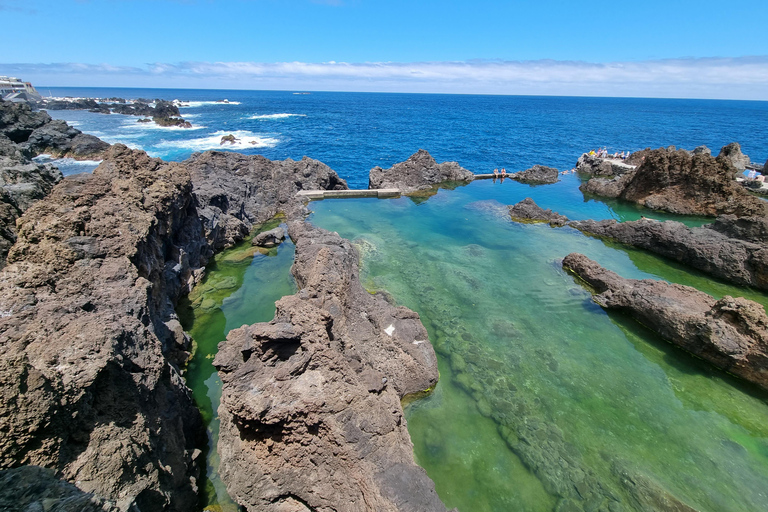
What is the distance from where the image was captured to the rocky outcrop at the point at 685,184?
24.1 meters

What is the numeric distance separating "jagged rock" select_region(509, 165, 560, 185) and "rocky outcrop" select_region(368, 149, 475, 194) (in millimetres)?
5936

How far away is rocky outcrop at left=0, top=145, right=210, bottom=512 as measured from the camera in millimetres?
4484

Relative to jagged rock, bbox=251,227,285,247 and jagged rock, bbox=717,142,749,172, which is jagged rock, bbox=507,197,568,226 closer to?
jagged rock, bbox=251,227,285,247

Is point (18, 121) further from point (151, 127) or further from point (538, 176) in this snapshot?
point (538, 176)

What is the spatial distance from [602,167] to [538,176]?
897 centimetres

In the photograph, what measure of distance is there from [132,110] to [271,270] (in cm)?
11135

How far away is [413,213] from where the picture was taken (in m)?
25.6

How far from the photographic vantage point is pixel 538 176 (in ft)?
115

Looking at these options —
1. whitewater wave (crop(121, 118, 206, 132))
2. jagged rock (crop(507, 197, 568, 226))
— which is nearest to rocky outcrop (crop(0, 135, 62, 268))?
jagged rock (crop(507, 197, 568, 226))

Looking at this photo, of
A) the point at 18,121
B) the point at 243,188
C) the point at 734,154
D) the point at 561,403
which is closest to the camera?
the point at 561,403

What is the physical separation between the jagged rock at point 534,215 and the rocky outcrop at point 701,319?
902 cm

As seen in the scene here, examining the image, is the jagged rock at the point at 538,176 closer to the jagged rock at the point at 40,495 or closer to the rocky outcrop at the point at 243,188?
the rocky outcrop at the point at 243,188

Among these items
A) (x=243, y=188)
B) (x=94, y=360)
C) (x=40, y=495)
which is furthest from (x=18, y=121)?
(x=40, y=495)

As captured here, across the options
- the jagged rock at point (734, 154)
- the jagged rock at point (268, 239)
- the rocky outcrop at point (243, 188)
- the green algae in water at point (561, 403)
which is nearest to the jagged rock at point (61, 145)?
the rocky outcrop at point (243, 188)
